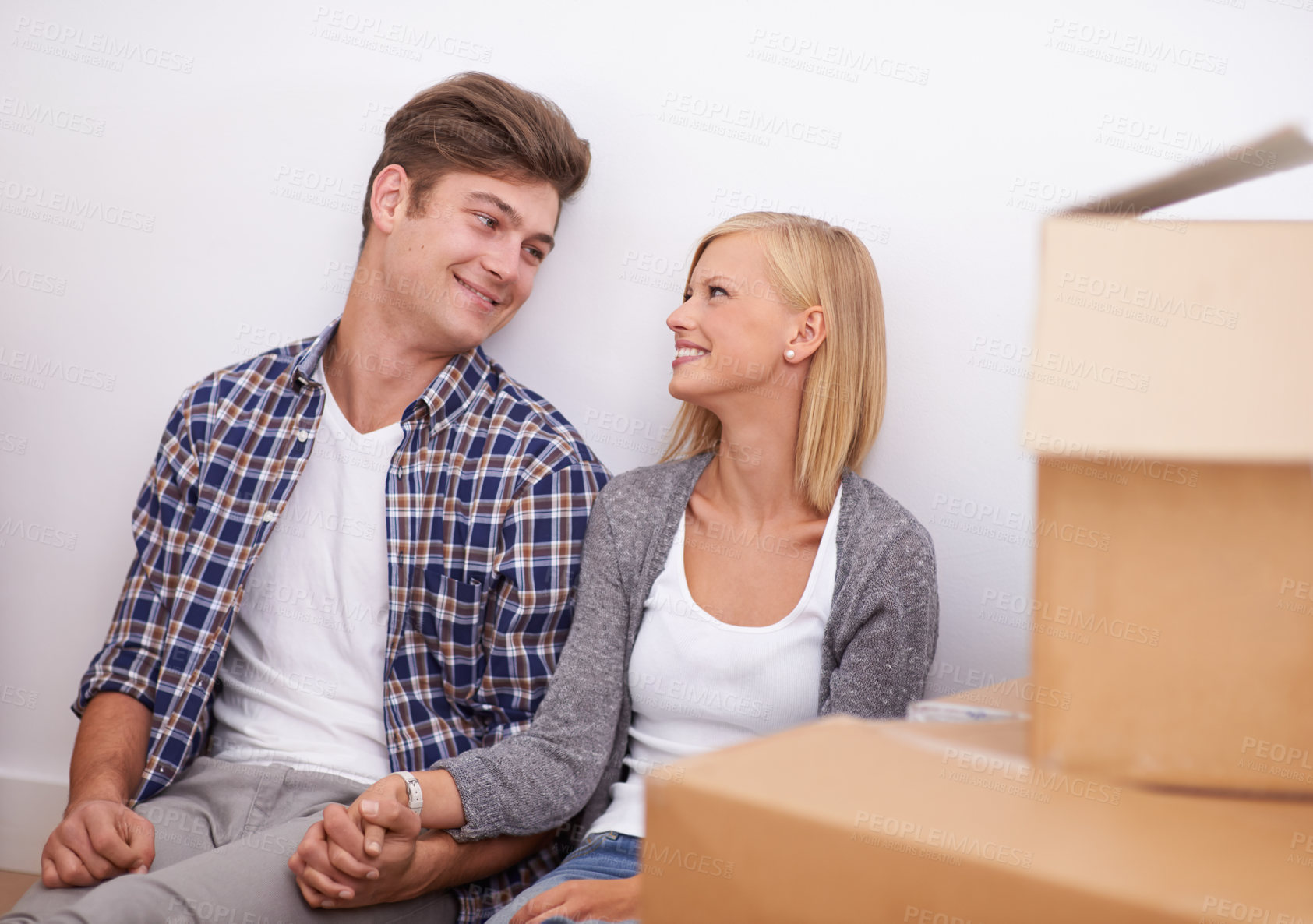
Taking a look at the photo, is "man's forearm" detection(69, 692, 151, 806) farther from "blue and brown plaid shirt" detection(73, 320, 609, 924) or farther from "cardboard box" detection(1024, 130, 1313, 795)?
"cardboard box" detection(1024, 130, 1313, 795)

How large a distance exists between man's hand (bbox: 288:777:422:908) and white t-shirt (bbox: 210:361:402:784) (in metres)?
0.24

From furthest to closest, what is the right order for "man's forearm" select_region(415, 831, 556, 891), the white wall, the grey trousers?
the white wall, "man's forearm" select_region(415, 831, 556, 891), the grey trousers

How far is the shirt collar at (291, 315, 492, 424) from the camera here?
1.56 m

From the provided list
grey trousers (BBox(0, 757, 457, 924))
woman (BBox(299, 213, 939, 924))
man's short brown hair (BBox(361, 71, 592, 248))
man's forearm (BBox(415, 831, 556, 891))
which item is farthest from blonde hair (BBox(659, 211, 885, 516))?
grey trousers (BBox(0, 757, 457, 924))

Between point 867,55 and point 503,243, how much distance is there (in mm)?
703

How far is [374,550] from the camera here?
59.9 inches

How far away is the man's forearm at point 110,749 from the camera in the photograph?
1.35 metres

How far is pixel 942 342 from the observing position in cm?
160

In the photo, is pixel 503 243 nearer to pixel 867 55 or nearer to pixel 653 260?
pixel 653 260

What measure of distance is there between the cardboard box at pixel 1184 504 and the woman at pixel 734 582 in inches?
28.8

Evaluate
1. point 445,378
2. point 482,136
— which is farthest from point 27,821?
point 482,136

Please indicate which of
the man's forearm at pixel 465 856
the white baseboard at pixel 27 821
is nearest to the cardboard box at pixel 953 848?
the man's forearm at pixel 465 856

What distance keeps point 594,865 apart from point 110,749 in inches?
29.7

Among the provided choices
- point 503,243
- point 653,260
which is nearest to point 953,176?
point 653,260
